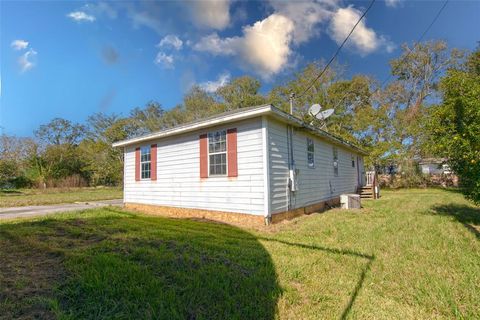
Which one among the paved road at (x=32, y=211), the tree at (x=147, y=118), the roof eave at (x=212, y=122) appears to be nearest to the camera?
the roof eave at (x=212, y=122)

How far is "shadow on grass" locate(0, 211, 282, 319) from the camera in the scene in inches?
90.3

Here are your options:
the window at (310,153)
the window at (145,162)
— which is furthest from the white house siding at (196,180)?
the window at (310,153)

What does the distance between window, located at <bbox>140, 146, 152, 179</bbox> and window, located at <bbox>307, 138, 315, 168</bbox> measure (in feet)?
19.5

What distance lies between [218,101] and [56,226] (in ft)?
86.5

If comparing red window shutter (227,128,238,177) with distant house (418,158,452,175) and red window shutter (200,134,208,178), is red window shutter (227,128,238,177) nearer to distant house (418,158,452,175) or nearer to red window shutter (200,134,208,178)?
red window shutter (200,134,208,178)

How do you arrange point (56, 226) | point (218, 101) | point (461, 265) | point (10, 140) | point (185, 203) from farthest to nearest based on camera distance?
point (218, 101) → point (10, 140) → point (185, 203) → point (56, 226) → point (461, 265)

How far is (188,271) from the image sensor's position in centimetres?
310

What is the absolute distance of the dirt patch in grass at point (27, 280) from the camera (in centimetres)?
224

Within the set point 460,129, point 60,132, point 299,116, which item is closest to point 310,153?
point 460,129

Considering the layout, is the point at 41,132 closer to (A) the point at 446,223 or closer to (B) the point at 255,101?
(B) the point at 255,101

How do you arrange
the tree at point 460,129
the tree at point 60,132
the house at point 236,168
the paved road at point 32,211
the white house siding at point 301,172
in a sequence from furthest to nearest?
the tree at point 60,132 → the paved road at point 32,211 → the white house siding at point 301,172 → the house at point 236,168 → the tree at point 460,129

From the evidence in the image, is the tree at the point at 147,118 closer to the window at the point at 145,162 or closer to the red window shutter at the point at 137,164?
the red window shutter at the point at 137,164

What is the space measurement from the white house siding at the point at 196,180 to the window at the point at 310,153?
9.26 ft

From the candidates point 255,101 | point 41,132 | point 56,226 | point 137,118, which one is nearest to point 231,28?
point 56,226
